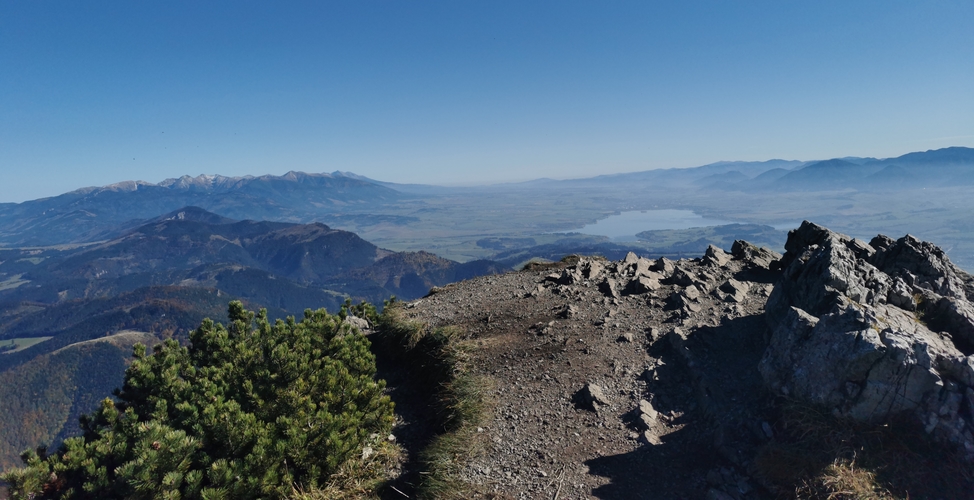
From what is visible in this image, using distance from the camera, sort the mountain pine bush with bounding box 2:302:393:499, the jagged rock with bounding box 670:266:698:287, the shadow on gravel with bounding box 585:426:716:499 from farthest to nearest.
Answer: the jagged rock with bounding box 670:266:698:287, the shadow on gravel with bounding box 585:426:716:499, the mountain pine bush with bounding box 2:302:393:499

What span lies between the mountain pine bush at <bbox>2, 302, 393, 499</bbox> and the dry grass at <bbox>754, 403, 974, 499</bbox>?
7170mm

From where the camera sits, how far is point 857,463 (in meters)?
6.68

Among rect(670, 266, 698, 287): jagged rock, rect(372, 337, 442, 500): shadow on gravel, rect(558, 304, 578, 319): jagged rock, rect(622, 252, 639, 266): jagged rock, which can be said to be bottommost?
rect(372, 337, 442, 500): shadow on gravel

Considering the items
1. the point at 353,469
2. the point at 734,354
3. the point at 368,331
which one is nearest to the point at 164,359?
the point at 353,469

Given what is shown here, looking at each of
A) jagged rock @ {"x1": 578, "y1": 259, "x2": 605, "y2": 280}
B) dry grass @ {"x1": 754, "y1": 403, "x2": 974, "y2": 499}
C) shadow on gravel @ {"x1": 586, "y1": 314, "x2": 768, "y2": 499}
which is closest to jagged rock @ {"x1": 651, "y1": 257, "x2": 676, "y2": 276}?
jagged rock @ {"x1": 578, "y1": 259, "x2": 605, "y2": 280}

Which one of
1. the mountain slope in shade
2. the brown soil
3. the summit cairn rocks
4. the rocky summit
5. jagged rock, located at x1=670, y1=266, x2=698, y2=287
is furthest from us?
the mountain slope in shade

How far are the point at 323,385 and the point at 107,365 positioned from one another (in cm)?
18763

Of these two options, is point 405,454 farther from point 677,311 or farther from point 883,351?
point 883,351

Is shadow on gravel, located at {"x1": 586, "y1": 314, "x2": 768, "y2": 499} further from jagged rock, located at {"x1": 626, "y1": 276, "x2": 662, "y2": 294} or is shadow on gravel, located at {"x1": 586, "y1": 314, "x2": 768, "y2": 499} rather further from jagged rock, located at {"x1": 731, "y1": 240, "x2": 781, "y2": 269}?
jagged rock, located at {"x1": 731, "y1": 240, "x2": 781, "y2": 269}

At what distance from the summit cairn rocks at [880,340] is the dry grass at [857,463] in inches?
9.8

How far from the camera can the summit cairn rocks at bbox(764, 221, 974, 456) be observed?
6.88 meters

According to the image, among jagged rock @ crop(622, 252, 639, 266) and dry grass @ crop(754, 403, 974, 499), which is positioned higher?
jagged rock @ crop(622, 252, 639, 266)

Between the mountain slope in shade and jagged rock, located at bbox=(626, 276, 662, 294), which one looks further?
the mountain slope in shade

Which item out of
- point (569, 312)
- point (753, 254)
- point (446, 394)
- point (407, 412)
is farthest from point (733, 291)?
point (407, 412)
